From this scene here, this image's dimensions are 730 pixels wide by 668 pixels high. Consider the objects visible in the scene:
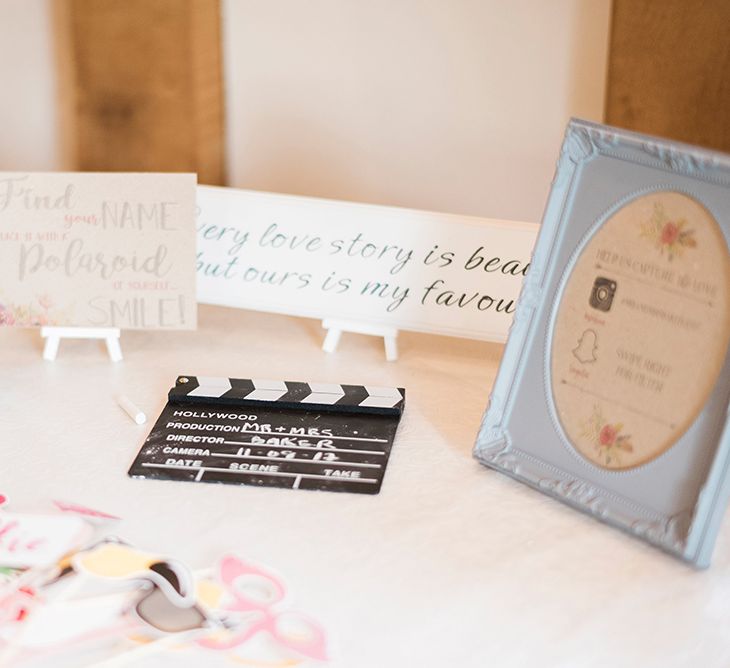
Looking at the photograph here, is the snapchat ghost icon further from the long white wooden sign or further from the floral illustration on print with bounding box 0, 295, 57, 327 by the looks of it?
the floral illustration on print with bounding box 0, 295, 57, 327

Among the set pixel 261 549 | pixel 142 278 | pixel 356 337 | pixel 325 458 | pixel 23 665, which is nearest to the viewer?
pixel 23 665

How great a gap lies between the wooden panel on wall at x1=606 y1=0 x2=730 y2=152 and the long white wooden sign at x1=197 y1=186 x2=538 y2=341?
0.23m

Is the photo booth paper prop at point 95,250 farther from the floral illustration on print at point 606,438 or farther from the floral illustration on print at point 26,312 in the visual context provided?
the floral illustration on print at point 606,438

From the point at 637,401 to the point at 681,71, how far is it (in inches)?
18.9

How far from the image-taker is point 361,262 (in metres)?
1.23

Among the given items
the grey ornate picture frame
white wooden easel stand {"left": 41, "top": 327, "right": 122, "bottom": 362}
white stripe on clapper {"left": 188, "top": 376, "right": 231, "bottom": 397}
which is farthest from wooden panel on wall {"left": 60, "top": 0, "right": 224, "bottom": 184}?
the grey ornate picture frame

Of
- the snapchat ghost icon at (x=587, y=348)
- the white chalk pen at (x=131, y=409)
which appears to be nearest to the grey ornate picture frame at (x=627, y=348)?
the snapchat ghost icon at (x=587, y=348)

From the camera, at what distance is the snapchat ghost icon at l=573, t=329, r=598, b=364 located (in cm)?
96

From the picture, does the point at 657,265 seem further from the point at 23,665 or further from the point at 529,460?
the point at 23,665

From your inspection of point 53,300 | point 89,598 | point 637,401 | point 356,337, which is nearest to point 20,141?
point 53,300

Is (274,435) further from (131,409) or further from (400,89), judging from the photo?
(400,89)

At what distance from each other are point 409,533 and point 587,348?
24cm

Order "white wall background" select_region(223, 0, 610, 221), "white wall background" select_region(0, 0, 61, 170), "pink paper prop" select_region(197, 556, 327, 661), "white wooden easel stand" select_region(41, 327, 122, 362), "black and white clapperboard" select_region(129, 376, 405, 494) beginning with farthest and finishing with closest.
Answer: "white wall background" select_region(0, 0, 61, 170)
"white wall background" select_region(223, 0, 610, 221)
"white wooden easel stand" select_region(41, 327, 122, 362)
"black and white clapperboard" select_region(129, 376, 405, 494)
"pink paper prop" select_region(197, 556, 327, 661)

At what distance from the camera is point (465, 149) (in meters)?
1.47
